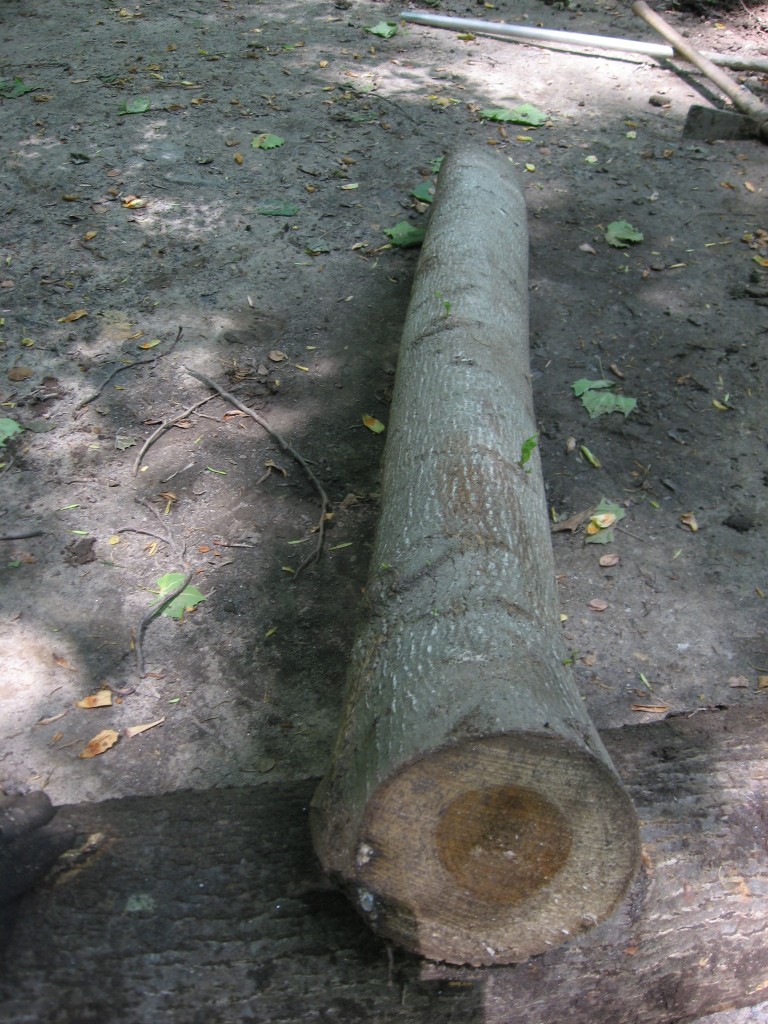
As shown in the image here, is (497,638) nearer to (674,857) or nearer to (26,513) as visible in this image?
(674,857)

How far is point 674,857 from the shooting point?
1919 millimetres

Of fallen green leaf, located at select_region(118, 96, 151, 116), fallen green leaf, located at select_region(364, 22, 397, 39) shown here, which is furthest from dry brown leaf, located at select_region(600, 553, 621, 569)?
fallen green leaf, located at select_region(364, 22, 397, 39)

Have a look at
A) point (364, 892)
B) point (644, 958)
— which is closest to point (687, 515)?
point (644, 958)

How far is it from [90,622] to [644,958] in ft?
6.50

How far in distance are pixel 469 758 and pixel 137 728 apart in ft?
4.44

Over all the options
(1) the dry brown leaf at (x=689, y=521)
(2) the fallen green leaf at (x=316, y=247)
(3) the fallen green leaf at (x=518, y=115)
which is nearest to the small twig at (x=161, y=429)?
(2) the fallen green leaf at (x=316, y=247)

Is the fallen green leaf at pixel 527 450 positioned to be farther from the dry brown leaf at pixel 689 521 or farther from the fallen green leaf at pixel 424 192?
the fallen green leaf at pixel 424 192

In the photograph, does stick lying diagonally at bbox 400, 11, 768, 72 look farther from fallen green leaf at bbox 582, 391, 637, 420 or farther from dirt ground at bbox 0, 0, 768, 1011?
fallen green leaf at bbox 582, 391, 637, 420

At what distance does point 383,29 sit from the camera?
7.12 m

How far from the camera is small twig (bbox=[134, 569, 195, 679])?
9.20 ft

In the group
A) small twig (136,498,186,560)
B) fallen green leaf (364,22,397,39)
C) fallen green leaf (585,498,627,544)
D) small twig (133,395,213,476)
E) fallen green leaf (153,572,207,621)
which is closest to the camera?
fallen green leaf (153,572,207,621)

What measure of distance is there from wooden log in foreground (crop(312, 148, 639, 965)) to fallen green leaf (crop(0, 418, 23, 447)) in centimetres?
190

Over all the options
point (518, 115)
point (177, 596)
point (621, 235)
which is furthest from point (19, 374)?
point (518, 115)

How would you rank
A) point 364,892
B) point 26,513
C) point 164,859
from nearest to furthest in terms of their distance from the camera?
point 364,892 → point 164,859 → point 26,513
